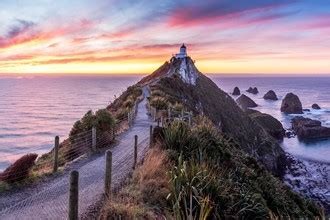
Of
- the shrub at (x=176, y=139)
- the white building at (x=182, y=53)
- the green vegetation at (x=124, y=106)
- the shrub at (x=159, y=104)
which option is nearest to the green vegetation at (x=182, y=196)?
the shrub at (x=176, y=139)

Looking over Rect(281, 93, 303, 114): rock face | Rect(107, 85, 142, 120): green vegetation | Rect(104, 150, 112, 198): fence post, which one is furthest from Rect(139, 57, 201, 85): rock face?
Rect(104, 150, 112, 198): fence post

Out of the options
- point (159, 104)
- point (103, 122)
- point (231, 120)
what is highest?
point (103, 122)

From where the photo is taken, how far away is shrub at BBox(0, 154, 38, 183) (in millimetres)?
13234

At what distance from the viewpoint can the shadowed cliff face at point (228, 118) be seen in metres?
47.2

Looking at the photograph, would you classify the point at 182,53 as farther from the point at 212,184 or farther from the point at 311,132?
the point at 212,184

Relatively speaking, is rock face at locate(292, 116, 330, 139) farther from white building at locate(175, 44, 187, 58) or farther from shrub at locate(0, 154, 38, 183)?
shrub at locate(0, 154, 38, 183)

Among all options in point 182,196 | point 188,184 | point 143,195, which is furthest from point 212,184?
point 143,195

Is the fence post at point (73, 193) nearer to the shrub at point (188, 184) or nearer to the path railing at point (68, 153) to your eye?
the shrub at point (188, 184)

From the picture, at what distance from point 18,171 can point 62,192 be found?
2485 mm

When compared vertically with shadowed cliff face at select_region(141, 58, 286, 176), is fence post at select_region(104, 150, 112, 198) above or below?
above

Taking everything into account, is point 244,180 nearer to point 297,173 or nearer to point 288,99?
point 297,173

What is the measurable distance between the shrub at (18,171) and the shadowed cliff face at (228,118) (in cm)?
2999

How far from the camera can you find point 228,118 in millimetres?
56094

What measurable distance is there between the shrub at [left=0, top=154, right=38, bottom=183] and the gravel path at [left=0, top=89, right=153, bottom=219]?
74 cm
